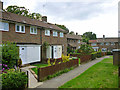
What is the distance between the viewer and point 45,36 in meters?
21.8

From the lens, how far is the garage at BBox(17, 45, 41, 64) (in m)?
16.5

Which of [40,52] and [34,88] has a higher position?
[40,52]

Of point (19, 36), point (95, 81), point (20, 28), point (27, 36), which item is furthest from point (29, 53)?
point (95, 81)

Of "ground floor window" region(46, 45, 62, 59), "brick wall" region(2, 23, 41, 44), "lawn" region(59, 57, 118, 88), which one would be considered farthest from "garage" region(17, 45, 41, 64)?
"lawn" region(59, 57, 118, 88)

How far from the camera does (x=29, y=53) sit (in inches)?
695

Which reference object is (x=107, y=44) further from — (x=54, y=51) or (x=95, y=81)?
(x=95, y=81)

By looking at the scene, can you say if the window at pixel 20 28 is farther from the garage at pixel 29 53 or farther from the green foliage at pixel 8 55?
the green foliage at pixel 8 55

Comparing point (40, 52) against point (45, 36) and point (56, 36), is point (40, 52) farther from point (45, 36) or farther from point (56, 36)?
point (56, 36)

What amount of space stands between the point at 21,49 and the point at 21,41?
1171mm

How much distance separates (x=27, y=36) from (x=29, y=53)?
2.44 meters

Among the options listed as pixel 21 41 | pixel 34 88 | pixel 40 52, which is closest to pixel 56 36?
pixel 40 52

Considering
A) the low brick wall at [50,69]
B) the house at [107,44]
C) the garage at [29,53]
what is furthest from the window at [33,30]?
the house at [107,44]

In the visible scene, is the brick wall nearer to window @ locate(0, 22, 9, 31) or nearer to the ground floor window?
window @ locate(0, 22, 9, 31)

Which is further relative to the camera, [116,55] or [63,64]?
[116,55]
